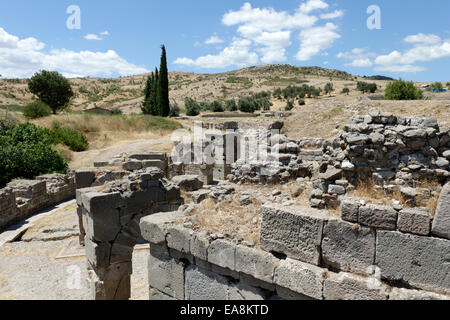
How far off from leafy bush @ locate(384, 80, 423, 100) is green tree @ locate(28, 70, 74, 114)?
36399 mm

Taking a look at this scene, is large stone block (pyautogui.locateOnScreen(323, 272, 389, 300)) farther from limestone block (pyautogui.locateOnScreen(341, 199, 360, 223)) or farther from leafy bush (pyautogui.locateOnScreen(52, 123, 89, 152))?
leafy bush (pyautogui.locateOnScreen(52, 123, 89, 152))

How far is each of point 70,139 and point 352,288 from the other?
81.5ft

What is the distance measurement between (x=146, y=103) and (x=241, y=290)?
1587 inches

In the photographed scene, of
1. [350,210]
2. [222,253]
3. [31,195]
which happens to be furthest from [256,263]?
[31,195]

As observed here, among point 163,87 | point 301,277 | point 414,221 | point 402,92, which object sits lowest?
point 301,277

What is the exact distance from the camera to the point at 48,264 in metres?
8.85

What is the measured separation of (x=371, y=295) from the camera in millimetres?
3029

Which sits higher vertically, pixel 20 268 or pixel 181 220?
pixel 181 220

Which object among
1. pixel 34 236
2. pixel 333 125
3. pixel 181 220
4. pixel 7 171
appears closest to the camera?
pixel 181 220

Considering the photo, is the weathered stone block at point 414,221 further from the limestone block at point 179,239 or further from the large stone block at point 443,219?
the limestone block at point 179,239

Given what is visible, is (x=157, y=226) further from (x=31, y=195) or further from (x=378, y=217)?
(x=31, y=195)

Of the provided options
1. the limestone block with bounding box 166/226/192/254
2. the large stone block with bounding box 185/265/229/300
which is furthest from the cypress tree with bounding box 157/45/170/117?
the large stone block with bounding box 185/265/229/300
